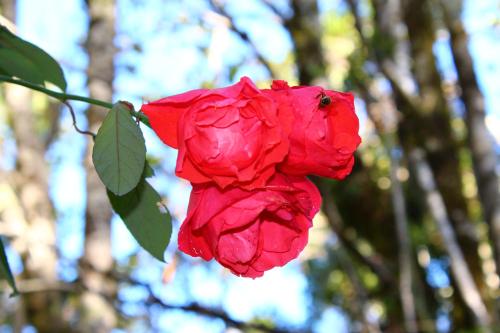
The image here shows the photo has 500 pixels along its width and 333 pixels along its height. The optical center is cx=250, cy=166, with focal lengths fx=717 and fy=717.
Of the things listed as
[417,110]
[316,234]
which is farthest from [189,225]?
[316,234]

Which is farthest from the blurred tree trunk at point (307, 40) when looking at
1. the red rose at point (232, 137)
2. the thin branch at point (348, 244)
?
the red rose at point (232, 137)

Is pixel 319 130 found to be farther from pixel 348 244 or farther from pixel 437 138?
pixel 437 138

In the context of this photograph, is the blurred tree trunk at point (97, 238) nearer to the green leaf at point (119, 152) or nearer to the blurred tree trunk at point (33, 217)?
the blurred tree trunk at point (33, 217)

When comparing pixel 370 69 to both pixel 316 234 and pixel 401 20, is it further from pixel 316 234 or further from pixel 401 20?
pixel 316 234

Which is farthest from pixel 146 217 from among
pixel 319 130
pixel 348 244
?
pixel 348 244

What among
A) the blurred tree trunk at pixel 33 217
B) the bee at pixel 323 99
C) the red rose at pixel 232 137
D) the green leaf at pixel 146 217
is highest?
the bee at pixel 323 99

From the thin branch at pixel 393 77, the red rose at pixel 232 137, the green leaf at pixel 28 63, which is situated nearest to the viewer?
the red rose at pixel 232 137

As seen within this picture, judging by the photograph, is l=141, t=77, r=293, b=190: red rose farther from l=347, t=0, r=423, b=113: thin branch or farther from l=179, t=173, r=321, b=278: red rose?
l=347, t=0, r=423, b=113: thin branch
